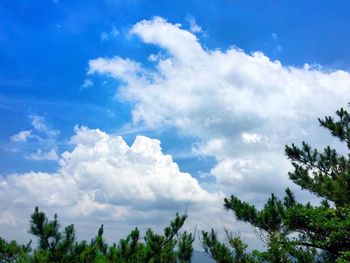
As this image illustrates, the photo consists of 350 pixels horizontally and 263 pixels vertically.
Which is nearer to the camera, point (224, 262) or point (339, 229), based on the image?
point (339, 229)

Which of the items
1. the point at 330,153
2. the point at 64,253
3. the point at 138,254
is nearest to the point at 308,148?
the point at 330,153

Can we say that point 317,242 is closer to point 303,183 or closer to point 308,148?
point 303,183

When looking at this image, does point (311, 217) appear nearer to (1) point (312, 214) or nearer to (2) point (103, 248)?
(1) point (312, 214)

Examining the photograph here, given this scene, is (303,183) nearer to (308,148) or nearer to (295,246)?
(308,148)

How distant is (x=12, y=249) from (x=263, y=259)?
31.8 ft

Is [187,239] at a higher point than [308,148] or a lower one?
lower

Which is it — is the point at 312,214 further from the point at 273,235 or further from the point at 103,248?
the point at 103,248

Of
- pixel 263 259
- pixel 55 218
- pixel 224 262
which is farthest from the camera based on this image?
pixel 224 262

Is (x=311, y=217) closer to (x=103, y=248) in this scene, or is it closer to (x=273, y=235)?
(x=273, y=235)

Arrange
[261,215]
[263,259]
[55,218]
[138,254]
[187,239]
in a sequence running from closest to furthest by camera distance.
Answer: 1. [55,218]
2. [138,254]
3. [187,239]
4. [263,259]
5. [261,215]

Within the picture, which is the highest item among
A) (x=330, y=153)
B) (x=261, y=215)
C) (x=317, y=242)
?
(x=330, y=153)

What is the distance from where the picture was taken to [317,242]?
14523 millimetres

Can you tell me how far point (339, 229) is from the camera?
13.5m

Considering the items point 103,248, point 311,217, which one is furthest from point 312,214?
point 103,248
